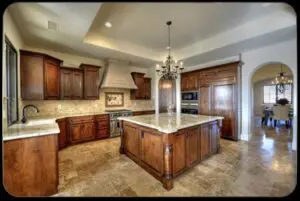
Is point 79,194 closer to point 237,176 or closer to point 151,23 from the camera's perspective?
point 237,176

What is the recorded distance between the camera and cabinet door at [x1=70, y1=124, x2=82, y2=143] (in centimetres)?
360

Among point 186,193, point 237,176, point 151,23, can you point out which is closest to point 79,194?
point 186,193

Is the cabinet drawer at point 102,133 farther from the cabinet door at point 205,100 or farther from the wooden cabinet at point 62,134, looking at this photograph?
the cabinet door at point 205,100

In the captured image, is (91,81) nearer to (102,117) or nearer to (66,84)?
(66,84)

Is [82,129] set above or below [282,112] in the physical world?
below

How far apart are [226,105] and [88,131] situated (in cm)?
426

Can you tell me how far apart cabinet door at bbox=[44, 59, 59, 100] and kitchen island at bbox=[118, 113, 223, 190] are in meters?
2.11

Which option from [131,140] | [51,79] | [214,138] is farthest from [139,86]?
[214,138]

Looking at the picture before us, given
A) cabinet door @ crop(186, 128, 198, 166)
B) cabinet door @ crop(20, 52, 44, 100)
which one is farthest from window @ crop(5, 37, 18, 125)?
cabinet door @ crop(186, 128, 198, 166)

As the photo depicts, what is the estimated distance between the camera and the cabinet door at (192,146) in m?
2.22

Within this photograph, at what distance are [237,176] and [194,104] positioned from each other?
3.02 metres

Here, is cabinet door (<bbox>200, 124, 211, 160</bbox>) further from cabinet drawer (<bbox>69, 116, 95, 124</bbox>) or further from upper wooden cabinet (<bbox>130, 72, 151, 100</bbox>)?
upper wooden cabinet (<bbox>130, 72, 151, 100</bbox>)

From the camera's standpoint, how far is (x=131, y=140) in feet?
8.95

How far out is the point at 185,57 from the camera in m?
4.43
